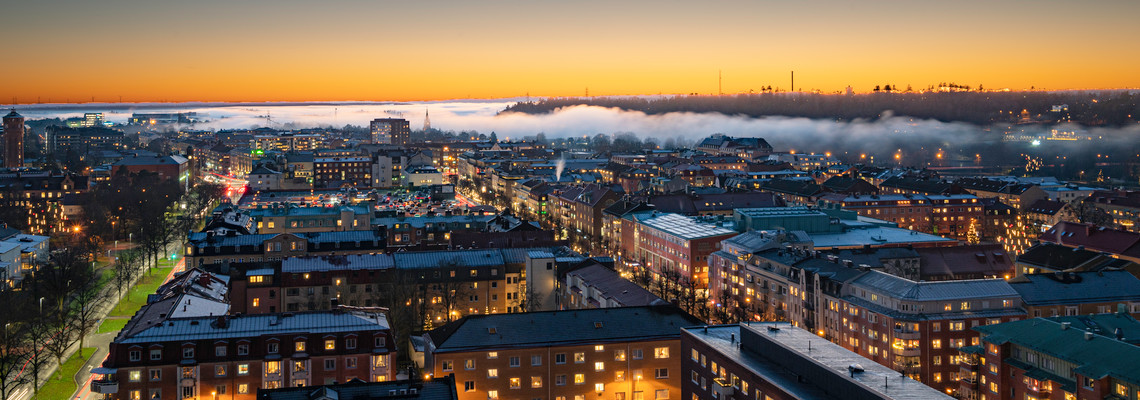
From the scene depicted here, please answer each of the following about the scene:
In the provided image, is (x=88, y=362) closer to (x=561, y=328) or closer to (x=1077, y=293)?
(x=561, y=328)

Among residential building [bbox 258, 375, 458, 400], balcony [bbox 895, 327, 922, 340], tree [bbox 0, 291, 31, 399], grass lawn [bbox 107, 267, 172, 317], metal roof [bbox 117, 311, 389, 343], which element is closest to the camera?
residential building [bbox 258, 375, 458, 400]

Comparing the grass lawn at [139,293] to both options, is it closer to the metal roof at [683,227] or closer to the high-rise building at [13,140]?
the metal roof at [683,227]

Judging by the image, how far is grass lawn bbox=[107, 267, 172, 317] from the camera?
1854 inches

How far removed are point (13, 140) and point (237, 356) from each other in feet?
353

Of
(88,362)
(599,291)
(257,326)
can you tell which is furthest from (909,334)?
(88,362)

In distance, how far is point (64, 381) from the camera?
3497cm

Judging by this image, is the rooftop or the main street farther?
the main street

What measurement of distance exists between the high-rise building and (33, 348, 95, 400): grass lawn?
93.1 m

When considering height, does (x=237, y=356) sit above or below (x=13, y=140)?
below

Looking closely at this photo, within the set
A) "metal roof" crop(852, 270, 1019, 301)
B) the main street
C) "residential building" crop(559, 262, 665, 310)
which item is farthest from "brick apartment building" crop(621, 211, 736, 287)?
the main street

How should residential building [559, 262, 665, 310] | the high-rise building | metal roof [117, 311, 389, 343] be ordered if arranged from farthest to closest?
the high-rise building, residential building [559, 262, 665, 310], metal roof [117, 311, 389, 343]

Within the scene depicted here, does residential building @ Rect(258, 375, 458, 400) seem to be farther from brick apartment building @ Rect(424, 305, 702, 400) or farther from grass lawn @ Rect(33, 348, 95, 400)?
grass lawn @ Rect(33, 348, 95, 400)

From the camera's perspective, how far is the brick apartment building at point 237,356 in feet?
91.5

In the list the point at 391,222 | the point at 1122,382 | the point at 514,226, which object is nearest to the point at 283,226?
the point at 391,222
